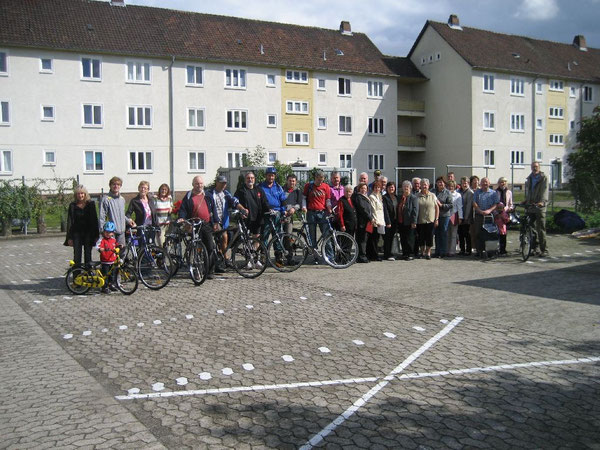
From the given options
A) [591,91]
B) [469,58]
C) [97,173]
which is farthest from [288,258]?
[591,91]

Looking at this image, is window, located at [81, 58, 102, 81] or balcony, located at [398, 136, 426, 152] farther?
balcony, located at [398, 136, 426, 152]

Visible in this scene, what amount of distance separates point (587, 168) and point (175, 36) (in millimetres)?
34434

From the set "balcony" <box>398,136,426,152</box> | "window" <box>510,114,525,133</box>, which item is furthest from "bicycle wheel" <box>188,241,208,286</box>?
"window" <box>510,114,525,133</box>

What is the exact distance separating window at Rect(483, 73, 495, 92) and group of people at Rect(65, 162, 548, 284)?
42.0 meters

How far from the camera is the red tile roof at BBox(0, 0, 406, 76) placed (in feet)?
141

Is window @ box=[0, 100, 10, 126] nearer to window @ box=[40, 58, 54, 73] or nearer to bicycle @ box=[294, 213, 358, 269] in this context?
window @ box=[40, 58, 54, 73]

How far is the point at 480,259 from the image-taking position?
566 inches

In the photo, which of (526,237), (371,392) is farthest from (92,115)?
(371,392)

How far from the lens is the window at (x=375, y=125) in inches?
2164

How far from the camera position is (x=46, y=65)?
42375mm

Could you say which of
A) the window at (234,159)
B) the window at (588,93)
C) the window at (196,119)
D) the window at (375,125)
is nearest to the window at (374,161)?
the window at (375,125)

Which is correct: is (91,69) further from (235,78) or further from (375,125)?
(375,125)

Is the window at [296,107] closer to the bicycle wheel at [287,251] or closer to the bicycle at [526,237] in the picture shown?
the bicycle at [526,237]

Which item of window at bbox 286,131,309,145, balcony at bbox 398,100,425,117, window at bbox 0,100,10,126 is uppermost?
balcony at bbox 398,100,425,117
